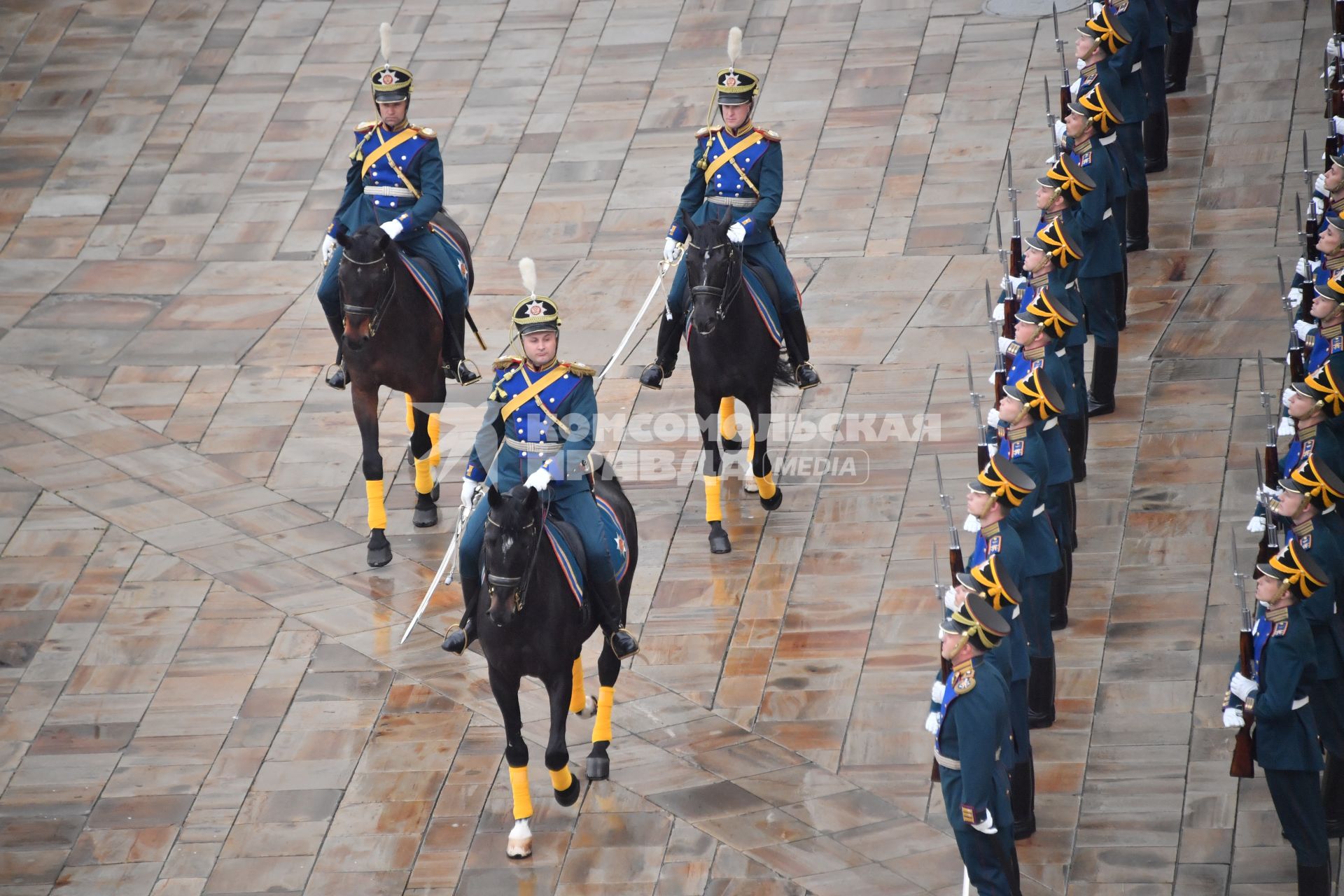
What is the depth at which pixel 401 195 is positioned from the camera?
15656mm

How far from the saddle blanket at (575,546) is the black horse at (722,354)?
2142 mm

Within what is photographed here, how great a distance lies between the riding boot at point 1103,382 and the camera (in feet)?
52.9

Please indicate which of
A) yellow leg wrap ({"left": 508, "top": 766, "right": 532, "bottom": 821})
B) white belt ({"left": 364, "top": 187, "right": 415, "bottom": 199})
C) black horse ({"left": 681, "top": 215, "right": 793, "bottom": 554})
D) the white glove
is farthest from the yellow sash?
the white glove

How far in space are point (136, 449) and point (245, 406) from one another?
1024 mm

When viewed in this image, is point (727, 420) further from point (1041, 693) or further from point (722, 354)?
point (1041, 693)

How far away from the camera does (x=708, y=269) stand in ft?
46.8

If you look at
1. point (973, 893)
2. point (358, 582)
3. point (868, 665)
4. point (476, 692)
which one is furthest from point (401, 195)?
point (973, 893)

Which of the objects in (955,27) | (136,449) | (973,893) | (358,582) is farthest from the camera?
(955,27)

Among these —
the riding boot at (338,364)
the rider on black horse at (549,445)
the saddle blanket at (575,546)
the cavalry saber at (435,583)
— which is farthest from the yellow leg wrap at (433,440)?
the saddle blanket at (575,546)

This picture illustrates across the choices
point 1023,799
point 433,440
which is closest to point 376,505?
point 433,440

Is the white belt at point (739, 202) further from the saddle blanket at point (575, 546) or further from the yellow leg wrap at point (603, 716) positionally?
the yellow leg wrap at point (603, 716)

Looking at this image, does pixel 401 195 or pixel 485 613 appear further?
pixel 401 195

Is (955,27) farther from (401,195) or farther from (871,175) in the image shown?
(401,195)

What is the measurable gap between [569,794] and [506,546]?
82.2 inches
